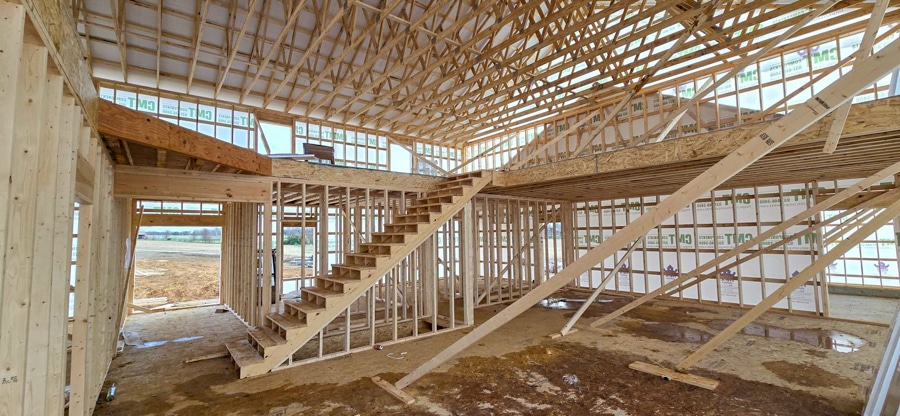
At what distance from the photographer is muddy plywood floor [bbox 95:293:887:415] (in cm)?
407

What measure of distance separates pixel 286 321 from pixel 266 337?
1.11ft

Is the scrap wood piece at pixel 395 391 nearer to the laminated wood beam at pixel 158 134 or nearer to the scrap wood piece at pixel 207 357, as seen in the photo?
the scrap wood piece at pixel 207 357

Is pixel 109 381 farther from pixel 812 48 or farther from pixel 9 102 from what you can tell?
pixel 812 48

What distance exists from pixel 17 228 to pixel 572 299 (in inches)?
395

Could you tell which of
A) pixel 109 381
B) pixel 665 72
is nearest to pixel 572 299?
pixel 665 72

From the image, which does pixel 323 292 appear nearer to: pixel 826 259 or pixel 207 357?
pixel 207 357

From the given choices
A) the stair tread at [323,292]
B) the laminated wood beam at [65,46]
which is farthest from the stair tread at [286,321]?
the laminated wood beam at [65,46]

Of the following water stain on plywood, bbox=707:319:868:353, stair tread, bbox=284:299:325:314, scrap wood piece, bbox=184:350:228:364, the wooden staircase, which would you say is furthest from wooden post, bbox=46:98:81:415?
water stain on plywood, bbox=707:319:868:353

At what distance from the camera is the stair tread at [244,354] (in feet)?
16.7

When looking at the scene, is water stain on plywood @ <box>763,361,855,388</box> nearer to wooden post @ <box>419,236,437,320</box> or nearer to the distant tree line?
wooden post @ <box>419,236,437,320</box>

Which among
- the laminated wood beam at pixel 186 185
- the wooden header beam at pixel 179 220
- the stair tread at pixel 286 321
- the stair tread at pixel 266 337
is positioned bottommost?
the stair tread at pixel 266 337

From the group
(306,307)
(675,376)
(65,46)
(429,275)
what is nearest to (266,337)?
(306,307)

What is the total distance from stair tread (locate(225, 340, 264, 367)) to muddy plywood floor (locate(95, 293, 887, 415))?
7.9 inches

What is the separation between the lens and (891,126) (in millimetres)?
3910
